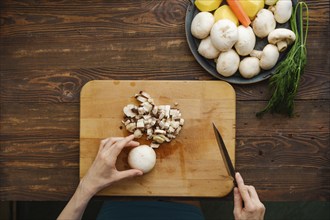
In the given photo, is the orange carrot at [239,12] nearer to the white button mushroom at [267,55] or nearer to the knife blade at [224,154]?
the white button mushroom at [267,55]

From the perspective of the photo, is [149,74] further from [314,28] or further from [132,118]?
[314,28]

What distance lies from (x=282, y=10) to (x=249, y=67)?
0.22 meters

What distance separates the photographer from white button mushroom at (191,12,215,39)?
4.16ft

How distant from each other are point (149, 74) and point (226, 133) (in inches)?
14.0

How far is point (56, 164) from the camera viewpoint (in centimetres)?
140

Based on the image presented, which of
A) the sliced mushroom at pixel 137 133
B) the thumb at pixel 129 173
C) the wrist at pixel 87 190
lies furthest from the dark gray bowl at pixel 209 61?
the wrist at pixel 87 190

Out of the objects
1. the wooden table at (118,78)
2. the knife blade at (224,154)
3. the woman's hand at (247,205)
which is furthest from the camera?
A: the wooden table at (118,78)

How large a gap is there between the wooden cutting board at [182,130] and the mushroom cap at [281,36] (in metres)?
0.22

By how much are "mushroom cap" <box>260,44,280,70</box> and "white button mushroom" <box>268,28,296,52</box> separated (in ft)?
0.06

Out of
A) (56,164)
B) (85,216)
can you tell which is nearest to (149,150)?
(56,164)

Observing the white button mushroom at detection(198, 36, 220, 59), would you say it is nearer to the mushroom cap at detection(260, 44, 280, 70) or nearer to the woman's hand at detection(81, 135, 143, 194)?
the mushroom cap at detection(260, 44, 280, 70)

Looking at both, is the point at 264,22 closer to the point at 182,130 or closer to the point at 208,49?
the point at 208,49

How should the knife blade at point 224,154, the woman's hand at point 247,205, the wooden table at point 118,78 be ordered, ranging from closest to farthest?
1. the woman's hand at point 247,205
2. the knife blade at point 224,154
3. the wooden table at point 118,78

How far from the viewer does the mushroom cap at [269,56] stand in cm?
126
